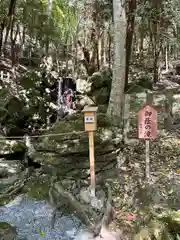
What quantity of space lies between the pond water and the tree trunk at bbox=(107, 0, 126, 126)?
8.49 feet

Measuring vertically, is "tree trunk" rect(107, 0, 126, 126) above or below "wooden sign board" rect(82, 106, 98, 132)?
above

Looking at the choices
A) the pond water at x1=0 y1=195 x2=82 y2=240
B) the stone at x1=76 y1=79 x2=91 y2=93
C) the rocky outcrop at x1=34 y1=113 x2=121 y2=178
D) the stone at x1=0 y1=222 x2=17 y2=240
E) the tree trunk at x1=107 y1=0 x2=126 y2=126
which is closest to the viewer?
the stone at x1=0 y1=222 x2=17 y2=240

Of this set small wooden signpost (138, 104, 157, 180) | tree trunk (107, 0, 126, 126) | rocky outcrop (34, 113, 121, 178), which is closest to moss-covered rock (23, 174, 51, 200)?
rocky outcrop (34, 113, 121, 178)

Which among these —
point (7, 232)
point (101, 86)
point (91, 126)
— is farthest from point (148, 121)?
point (101, 86)

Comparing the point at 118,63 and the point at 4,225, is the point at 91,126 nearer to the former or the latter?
the point at 4,225

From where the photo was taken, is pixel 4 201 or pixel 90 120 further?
pixel 4 201

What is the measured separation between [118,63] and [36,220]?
400 cm

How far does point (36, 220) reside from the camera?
16.9ft

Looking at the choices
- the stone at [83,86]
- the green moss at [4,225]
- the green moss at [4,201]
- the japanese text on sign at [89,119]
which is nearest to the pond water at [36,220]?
the green moss at [4,201]

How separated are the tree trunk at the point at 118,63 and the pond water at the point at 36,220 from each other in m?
2.59

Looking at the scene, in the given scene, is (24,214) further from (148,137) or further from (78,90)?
(78,90)

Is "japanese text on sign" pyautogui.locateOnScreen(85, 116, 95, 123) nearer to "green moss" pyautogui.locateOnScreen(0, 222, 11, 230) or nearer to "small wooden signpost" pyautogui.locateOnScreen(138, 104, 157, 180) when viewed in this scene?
"small wooden signpost" pyautogui.locateOnScreen(138, 104, 157, 180)

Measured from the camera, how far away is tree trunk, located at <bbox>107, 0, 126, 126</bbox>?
23.1ft

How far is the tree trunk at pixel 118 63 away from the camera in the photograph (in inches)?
278
